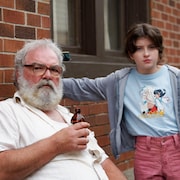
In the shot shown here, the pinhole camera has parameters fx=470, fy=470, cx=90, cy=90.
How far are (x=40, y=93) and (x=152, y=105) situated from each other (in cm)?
86

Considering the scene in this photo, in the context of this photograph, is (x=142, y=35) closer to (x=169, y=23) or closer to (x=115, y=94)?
(x=115, y=94)

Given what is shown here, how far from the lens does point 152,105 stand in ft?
11.0

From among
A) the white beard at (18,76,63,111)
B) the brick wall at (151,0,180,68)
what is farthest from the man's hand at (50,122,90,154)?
the brick wall at (151,0,180,68)

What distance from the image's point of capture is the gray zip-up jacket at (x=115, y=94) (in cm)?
341

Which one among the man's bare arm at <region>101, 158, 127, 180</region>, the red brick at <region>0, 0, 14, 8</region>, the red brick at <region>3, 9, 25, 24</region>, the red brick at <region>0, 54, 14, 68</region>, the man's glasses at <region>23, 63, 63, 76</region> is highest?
the red brick at <region>0, 0, 14, 8</region>

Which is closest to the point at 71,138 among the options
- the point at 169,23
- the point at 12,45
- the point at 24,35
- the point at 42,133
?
the point at 42,133

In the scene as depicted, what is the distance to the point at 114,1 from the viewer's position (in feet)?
18.5

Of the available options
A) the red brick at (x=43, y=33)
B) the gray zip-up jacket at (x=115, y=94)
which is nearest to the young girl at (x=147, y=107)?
the gray zip-up jacket at (x=115, y=94)

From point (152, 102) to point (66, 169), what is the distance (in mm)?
915

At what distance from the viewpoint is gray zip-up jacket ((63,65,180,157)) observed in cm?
341

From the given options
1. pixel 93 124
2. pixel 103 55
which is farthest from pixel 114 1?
pixel 93 124

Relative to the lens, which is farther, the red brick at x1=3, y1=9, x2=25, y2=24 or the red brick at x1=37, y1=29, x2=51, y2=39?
the red brick at x1=37, y1=29, x2=51, y2=39

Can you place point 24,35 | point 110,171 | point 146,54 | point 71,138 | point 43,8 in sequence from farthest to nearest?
point 43,8
point 24,35
point 146,54
point 110,171
point 71,138

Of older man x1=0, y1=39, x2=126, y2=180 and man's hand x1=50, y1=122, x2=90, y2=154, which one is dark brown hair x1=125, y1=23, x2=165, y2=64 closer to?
older man x1=0, y1=39, x2=126, y2=180
